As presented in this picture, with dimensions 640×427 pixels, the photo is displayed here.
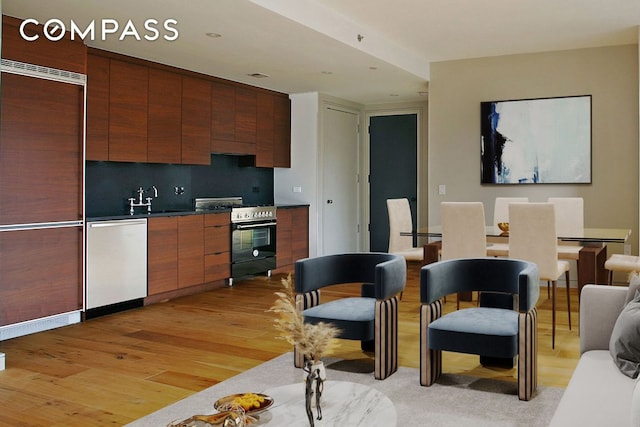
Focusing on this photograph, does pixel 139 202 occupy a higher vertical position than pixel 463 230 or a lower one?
higher

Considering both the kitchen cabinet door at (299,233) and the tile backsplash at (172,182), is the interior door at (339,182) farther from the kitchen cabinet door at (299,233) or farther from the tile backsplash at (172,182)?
the tile backsplash at (172,182)

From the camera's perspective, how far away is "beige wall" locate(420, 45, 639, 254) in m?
6.44

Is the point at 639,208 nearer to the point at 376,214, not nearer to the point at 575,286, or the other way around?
the point at 575,286

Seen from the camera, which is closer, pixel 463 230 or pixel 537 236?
pixel 537 236

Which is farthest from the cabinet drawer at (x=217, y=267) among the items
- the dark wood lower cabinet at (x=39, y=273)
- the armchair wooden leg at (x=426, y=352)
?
the armchair wooden leg at (x=426, y=352)

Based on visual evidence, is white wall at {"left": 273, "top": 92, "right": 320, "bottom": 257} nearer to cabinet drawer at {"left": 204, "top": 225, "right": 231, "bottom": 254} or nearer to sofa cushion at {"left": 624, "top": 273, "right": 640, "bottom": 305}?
cabinet drawer at {"left": 204, "top": 225, "right": 231, "bottom": 254}

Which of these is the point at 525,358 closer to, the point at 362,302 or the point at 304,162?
the point at 362,302

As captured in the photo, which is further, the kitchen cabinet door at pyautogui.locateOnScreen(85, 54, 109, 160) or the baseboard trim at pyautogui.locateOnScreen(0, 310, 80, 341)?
the kitchen cabinet door at pyautogui.locateOnScreen(85, 54, 109, 160)

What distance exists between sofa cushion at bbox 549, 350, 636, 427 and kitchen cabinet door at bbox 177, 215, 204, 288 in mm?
4312

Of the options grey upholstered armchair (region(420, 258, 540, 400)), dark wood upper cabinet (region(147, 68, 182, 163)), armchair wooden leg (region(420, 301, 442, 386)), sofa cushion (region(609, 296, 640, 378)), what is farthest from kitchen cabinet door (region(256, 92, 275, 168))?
sofa cushion (region(609, 296, 640, 378))

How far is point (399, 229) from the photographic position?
237 inches

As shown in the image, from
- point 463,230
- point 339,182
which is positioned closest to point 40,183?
point 463,230

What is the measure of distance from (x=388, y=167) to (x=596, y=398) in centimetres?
738

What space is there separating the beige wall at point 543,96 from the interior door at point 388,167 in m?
1.78
